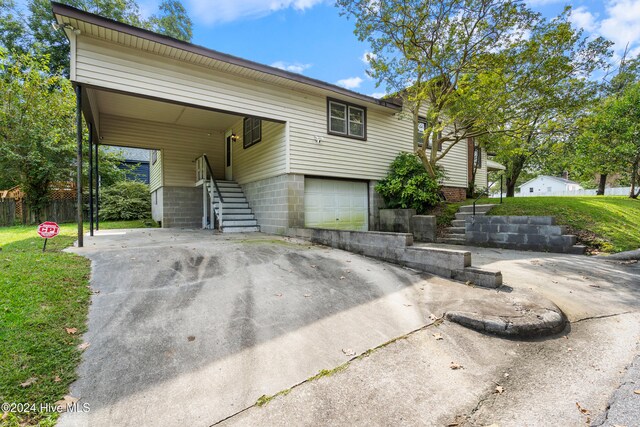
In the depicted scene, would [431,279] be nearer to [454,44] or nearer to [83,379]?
[83,379]

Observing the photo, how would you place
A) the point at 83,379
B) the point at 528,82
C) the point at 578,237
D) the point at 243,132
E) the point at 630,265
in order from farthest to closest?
the point at 243,132 < the point at 528,82 < the point at 578,237 < the point at 630,265 < the point at 83,379

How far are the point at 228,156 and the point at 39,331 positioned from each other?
11159 mm

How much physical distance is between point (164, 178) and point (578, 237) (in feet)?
45.9

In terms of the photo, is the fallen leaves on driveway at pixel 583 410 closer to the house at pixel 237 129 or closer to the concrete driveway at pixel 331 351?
the concrete driveway at pixel 331 351

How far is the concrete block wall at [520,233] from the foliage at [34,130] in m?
18.3

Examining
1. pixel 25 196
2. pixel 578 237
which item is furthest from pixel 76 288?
pixel 25 196

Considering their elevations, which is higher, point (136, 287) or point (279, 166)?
point (279, 166)

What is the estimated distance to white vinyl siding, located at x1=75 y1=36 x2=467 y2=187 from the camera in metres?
6.39

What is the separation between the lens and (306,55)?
13484mm

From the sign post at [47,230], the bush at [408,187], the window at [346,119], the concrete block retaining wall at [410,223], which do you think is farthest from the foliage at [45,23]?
the concrete block retaining wall at [410,223]

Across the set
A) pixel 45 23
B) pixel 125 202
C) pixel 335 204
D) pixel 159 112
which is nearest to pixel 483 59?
pixel 335 204

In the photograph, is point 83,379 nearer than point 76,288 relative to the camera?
Yes

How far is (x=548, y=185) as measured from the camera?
4428 cm

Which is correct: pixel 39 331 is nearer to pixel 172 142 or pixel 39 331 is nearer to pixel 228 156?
pixel 172 142
